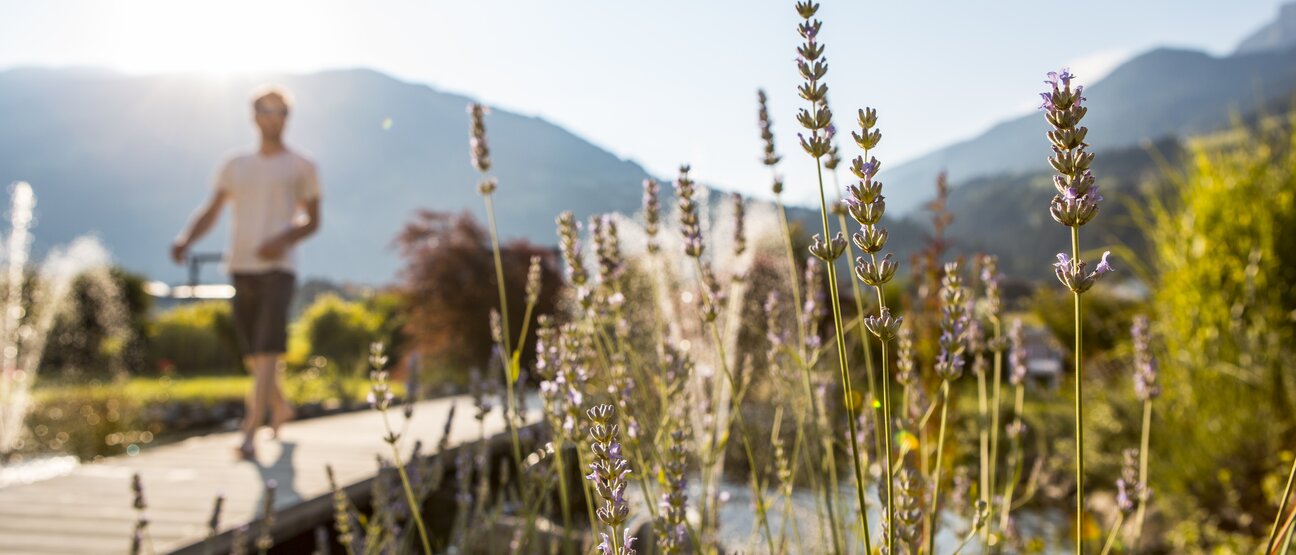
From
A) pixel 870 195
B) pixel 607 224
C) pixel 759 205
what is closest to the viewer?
pixel 870 195

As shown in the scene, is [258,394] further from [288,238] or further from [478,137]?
[478,137]

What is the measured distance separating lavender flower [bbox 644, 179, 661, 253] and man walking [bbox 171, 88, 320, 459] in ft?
10.9

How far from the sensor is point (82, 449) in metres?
7.04

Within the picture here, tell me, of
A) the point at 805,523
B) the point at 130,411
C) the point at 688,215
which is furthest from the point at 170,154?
the point at 688,215

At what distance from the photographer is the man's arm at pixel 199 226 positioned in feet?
14.7

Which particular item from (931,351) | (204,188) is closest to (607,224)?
(931,351)

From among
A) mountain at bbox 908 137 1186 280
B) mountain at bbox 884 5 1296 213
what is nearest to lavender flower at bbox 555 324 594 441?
mountain at bbox 908 137 1186 280

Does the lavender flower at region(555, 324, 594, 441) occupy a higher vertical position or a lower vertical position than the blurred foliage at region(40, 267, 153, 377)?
lower

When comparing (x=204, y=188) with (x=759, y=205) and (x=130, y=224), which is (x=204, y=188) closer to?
(x=130, y=224)

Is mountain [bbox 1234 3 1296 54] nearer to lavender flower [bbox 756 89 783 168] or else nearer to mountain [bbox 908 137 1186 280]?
mountain [bbox 908 137 1186 280]

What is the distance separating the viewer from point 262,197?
14.5ft

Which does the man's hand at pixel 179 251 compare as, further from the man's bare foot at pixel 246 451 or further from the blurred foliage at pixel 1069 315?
the blurred foliage at pixel 1069 315

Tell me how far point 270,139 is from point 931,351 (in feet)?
12.3

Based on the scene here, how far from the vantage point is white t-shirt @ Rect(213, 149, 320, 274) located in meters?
4.41
